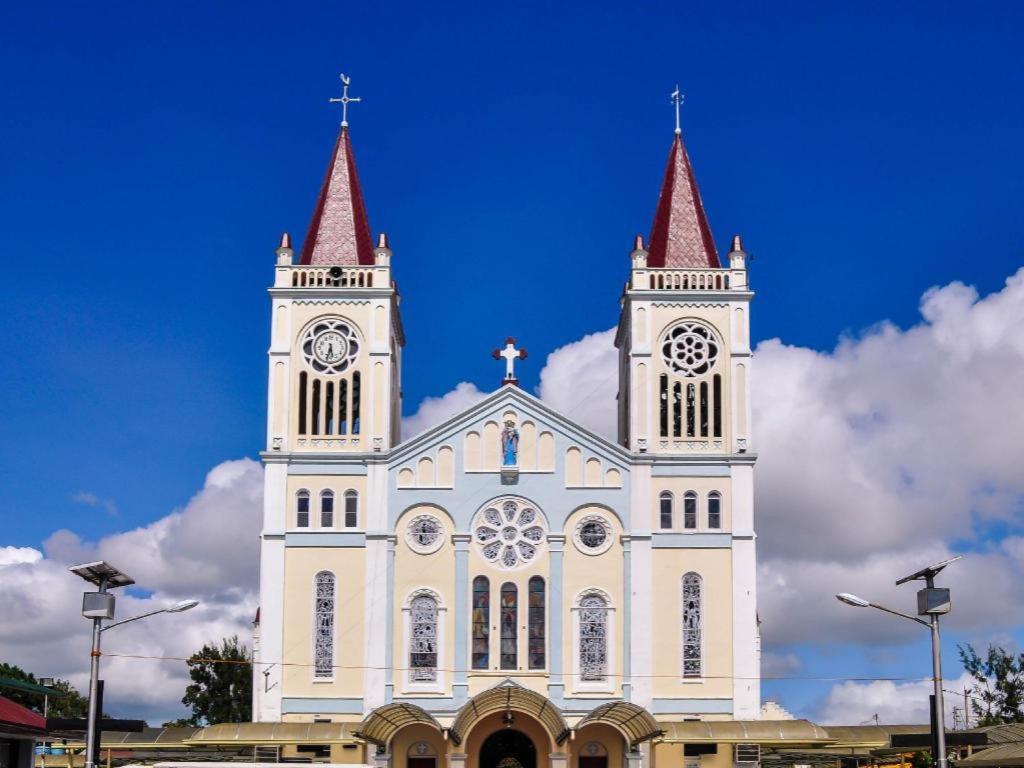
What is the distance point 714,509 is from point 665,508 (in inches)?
65.1

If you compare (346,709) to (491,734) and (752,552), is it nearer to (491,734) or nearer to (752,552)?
(491,734)

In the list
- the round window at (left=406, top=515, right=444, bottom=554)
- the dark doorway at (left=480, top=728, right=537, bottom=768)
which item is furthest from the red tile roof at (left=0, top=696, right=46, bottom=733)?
the dark doorway at (left=480, top=728, right=537, bottom=768)

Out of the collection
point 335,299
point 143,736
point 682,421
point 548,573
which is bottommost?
point 143,736

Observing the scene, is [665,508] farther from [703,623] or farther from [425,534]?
[425,534]

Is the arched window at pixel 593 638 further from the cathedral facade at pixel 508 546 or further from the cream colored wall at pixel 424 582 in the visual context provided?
the cream colored wall at pixel 424 582

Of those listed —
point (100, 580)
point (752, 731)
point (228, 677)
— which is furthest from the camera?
point (228, 677)

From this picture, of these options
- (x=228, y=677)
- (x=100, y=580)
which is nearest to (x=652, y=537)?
(x=100, y=580)

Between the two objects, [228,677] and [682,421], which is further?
[228,677]

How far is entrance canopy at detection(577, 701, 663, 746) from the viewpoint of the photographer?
53719 mm

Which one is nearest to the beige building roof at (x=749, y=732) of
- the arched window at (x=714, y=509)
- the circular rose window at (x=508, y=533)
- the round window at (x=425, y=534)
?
the arched window at (x=714, y=509)

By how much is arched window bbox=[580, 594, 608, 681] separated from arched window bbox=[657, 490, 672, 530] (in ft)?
11.1

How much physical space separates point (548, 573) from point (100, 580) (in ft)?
78.3

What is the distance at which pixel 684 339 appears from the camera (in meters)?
60.0

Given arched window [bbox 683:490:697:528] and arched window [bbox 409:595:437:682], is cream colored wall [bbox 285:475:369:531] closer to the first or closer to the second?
arched window [bbox 409:595:437:682]
